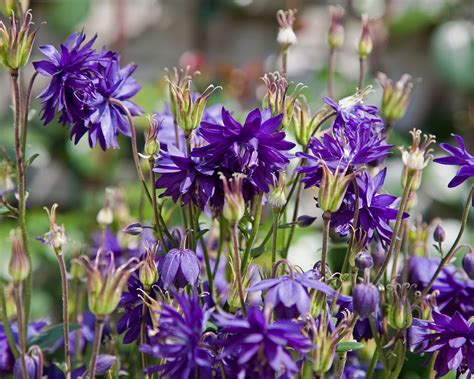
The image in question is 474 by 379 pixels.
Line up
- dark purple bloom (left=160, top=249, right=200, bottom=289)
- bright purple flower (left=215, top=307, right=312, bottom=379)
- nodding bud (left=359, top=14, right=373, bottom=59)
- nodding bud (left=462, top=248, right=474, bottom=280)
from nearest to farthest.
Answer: bright purple flower (left=215, top=307, right=312, bottom=379)
dark purple bloom (left=160, top=249, right=200, bottom=289)
nodding bud (left=462, top=248, right=474, bottom=280)
nodding bud (left=359, top=14, right=373, bottom=59)

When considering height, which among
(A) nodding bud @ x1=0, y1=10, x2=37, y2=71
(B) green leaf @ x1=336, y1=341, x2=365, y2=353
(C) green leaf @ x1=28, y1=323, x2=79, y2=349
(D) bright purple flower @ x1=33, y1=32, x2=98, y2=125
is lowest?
(C) green leaf @ x1=28, y1=323, x2=79, y2=349

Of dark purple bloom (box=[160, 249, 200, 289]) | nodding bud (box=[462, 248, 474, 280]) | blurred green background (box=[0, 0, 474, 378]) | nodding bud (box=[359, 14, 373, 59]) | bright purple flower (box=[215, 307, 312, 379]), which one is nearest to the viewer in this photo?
bright purple flower (box=[215, 307, 312, 379])

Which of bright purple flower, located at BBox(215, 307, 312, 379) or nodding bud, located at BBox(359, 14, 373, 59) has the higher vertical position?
nodding bud, located at BBox(359, 14, 373, 59)

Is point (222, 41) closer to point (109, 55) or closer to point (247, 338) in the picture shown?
point (109, 55)

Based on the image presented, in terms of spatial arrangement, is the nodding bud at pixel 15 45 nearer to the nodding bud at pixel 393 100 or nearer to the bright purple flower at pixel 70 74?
the bright purple flower at pixel 70 74

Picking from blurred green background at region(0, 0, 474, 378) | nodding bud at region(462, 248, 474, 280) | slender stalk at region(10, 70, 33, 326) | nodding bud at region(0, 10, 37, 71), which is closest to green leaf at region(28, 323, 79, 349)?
slender stalk at region(10, 70, 33, 326)

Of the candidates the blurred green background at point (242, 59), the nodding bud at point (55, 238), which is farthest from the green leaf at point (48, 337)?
the blurred green background at point (242, 59)

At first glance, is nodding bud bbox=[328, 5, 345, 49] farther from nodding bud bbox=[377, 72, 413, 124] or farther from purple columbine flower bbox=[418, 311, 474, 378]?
purple columbine flower bbox=[418, 311, 474, 378]
